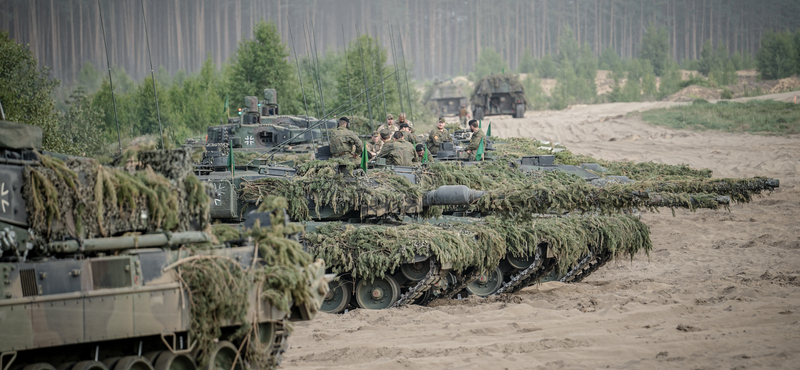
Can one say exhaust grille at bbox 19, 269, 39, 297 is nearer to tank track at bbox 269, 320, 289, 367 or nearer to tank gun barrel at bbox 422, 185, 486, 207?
tank track at bbox 269, 320, 289, 367

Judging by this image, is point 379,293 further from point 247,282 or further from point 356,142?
point 247,282

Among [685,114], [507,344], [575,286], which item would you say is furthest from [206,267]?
[685,114]

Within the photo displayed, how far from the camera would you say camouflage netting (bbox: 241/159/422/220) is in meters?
10.4

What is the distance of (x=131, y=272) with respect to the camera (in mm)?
5703

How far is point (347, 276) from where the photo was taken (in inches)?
411

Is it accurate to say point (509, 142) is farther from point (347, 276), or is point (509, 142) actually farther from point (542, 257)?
point (347, 276)

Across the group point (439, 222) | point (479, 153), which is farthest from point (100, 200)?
point (479, 153)

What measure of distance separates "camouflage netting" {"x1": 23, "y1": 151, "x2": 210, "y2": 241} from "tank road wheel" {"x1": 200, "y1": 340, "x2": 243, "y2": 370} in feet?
3.16

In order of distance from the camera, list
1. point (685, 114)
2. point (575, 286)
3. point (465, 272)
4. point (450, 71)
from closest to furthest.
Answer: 1. point (465, 272)
2. point (575, 286)
3. point (685, 114)
4. point (450, 71)

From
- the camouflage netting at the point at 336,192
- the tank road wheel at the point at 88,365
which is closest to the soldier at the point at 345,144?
the camouflage netting at the point at 336,192

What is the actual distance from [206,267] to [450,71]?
10311cm

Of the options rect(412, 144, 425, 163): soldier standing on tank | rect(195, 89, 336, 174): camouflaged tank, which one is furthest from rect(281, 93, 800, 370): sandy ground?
rect(195, 89, 336, 174): camouflaged tank

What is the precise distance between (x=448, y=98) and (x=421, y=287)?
133 ft

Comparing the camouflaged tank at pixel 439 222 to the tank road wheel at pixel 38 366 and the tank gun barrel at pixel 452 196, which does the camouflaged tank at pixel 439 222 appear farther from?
the tank road wheel at pixel 38 366
